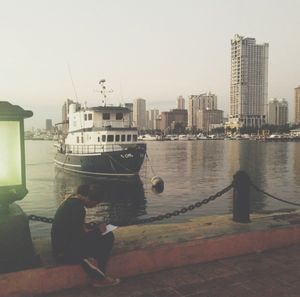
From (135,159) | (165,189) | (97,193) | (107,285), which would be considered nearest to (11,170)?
(97,193)

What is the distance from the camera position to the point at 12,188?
4.60 metres

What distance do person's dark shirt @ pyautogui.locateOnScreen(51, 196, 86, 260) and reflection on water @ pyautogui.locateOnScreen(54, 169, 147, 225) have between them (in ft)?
33.3

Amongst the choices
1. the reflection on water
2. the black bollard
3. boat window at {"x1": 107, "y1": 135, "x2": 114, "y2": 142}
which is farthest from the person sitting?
boat window at {"x1": 107, "y1": 135, "x2": 114, "y2": 142}

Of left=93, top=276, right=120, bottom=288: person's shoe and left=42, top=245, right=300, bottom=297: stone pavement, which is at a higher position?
left=93, top=276, right=120, bottom=288: person's shoe

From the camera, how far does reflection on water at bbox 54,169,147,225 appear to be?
22.7m

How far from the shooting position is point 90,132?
4000cm

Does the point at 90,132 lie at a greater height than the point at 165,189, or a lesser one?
greater

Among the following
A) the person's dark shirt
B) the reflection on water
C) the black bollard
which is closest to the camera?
the person's dark shirt

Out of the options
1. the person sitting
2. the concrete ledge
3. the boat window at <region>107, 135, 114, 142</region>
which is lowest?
the concrete ledge

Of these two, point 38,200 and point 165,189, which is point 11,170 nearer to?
point 38,200

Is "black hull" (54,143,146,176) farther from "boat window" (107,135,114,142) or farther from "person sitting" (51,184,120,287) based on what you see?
"person sitting" (51,184,120,287)

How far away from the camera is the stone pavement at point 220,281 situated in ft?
15.6

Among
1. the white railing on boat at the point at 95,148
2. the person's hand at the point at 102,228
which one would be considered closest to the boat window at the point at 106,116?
the white railing on boat at the point at 95,148

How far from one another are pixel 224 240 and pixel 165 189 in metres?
26.8
